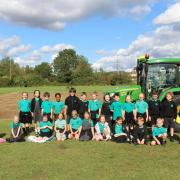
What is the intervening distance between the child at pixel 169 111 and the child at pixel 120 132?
4.13ft

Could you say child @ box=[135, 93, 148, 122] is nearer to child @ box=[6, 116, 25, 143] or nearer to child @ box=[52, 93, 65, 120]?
child @ box=[52, 93, 65, 120]

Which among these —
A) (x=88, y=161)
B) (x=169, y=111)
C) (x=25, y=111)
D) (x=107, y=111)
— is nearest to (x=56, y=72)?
(x=25, y=111)

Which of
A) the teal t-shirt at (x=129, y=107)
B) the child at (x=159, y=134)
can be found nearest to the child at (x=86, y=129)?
the teal t-shirt at (x=129, y=107)

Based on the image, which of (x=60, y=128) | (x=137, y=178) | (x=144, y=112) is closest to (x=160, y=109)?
(x=144, y=112)

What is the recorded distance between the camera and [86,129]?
Answer: 1120cm

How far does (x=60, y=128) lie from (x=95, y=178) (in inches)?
184

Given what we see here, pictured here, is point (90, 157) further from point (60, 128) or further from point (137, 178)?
point (60, 128)

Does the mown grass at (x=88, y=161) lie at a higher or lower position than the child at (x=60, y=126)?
lower

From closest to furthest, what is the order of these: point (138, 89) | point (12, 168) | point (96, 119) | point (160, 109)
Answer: point (12, 168) < point (160, 109) < point (96, 119) < point (138, 89)

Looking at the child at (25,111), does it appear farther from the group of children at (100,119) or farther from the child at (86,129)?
the child at (86,129)

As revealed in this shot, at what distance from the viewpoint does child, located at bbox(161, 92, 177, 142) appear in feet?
35.5

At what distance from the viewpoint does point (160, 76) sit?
12.0 metres

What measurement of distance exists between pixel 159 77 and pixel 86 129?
9.82ft

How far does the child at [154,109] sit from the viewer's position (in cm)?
1104
